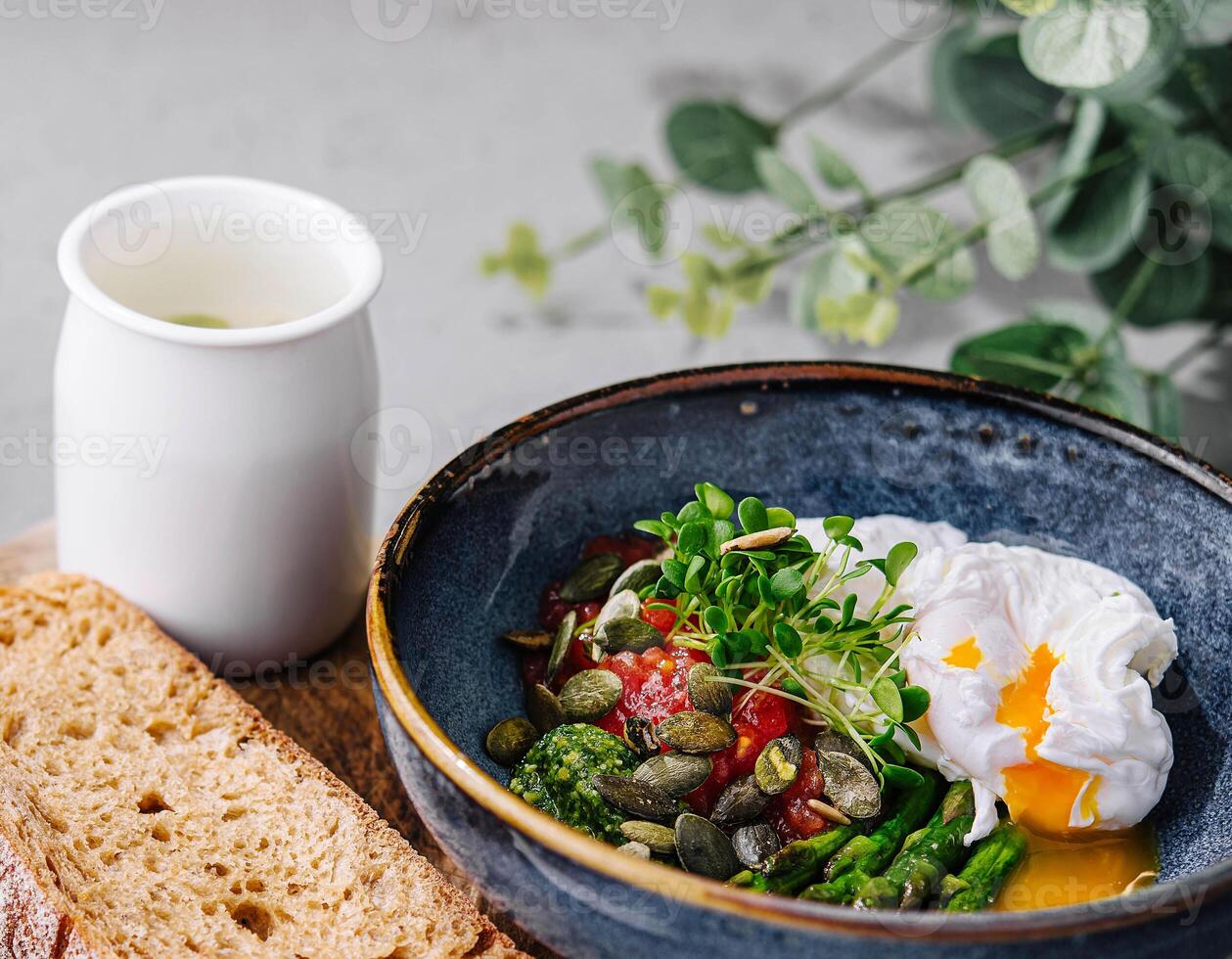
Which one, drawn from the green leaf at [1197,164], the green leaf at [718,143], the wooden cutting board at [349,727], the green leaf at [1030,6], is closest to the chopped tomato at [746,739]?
the wooden cutting board at [349,727]

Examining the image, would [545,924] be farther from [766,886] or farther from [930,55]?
[930,55]

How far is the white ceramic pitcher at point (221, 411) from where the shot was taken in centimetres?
251

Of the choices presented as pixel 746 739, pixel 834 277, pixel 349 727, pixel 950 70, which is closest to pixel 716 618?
pixel 746 739

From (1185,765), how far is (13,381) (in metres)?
3.63

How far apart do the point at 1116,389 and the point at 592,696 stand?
5.53 feet

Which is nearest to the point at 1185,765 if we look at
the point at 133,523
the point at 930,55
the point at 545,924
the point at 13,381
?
the point at 545,924

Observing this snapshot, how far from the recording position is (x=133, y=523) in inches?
104

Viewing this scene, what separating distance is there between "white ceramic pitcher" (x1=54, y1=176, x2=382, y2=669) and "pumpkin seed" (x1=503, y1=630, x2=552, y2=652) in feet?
1.67

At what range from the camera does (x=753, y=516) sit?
2311 millimetres

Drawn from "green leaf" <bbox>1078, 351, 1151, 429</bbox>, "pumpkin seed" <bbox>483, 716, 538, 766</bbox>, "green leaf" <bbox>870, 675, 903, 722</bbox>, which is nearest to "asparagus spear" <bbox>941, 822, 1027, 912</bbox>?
"green leaf" <bbox>870, 675, 903, 722</bbox>

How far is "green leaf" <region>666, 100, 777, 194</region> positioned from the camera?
4262mm

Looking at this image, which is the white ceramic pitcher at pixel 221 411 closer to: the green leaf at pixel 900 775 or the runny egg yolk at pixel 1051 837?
the green leaf at pixel 900 775

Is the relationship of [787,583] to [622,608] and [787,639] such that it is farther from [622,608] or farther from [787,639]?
[622,608]

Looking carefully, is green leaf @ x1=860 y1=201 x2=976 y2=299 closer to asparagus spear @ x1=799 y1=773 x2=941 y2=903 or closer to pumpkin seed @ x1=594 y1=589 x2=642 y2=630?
pumpkin seed @ x1=594 y1=589 x2=642 y2=630
